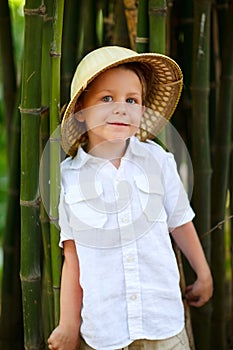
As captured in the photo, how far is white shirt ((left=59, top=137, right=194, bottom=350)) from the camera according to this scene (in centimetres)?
123

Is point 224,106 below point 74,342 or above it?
above

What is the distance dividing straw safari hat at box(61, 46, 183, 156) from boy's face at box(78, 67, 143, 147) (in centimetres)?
2

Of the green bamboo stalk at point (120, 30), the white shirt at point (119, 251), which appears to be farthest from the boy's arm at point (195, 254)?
the green bamboo stalk at point (120, 30)

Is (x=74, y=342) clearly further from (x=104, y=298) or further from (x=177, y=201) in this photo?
(x=177, y=201)

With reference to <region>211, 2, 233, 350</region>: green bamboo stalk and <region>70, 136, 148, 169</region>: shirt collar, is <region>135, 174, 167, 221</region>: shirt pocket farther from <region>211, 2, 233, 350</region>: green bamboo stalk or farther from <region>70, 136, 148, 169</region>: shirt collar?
<region>211, 2, 233, 350</region>: green bamboo stalk

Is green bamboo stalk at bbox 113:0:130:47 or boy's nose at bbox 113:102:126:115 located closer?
boy's nose at bbox 113:102:126:115

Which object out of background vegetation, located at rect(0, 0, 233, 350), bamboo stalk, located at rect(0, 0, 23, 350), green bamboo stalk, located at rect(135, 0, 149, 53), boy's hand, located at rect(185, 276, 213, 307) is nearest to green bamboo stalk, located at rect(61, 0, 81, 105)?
background vegetation, located at rect(0, 0, 233, 350)

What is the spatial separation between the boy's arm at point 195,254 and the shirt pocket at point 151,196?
98 millimetres

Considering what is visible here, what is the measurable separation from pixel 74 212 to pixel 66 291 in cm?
13

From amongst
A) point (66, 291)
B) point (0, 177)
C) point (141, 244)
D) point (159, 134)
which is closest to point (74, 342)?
point (66, 291)

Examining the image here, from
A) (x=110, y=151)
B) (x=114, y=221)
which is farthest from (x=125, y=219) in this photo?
(x=110, y=151)

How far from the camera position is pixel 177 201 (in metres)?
1.33

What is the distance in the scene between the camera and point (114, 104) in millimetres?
1222

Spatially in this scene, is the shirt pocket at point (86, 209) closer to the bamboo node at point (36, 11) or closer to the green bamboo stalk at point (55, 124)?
the green bamboo stalk at point (55, 124)
